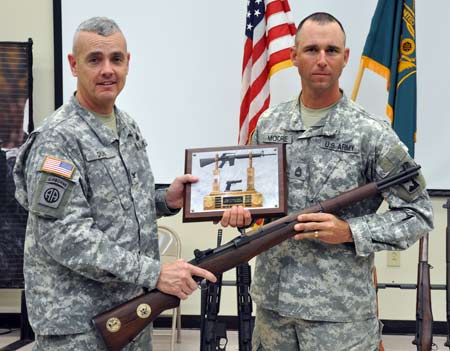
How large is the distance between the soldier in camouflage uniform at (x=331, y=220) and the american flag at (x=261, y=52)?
1588 mm

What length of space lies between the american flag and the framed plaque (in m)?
1.65

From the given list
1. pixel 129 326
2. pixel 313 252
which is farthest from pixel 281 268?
pixel 129 326

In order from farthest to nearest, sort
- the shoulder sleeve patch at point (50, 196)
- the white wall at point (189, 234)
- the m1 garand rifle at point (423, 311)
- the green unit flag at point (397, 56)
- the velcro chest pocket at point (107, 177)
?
the white wall at point (189, 234) → the green unit flag at point (397, 56) → the m1 garand rifle at point (423, 311) → the velcro chest pocket at point (107, 177) → the shoulder sleeve patch at point (50, 196)

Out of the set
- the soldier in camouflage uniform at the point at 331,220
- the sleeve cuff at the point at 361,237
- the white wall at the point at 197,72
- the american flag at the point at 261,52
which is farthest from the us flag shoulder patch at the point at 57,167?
the white wall at the point at 197,72

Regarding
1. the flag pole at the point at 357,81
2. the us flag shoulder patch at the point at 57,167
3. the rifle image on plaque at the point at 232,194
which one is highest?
the flag pole at the point at 357,81

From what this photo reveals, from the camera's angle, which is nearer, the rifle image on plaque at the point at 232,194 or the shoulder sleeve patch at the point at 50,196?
the shoulder sleeve patch at the point at 50,196

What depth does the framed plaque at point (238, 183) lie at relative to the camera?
168 centimetres

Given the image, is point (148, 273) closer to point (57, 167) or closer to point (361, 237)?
point (57, 167)

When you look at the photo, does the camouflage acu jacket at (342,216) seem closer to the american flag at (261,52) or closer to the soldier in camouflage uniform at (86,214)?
the soldier in camouflage uniform at (86,214)

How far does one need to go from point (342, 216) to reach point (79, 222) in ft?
2.64

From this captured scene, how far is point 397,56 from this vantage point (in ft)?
10.7

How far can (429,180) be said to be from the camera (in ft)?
12.1

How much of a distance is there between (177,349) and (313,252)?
2.10m

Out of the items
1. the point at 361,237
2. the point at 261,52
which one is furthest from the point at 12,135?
the point at 361,237
